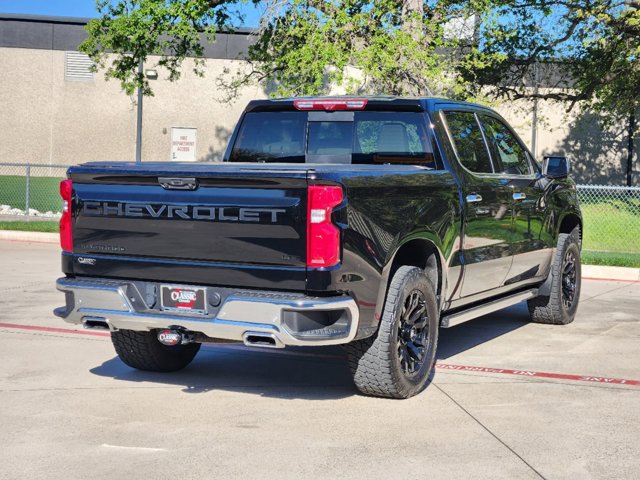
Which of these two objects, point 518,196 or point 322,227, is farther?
point 518,196

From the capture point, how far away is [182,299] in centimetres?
604

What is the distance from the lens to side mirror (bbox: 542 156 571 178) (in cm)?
899

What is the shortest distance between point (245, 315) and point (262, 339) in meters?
0.18

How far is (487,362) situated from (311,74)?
13.0m

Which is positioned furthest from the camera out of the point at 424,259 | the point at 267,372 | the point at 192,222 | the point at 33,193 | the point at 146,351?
the point at 33,193

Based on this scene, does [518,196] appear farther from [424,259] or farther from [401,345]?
[401,345]

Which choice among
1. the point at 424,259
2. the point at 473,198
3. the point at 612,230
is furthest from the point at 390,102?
the point at 612,230

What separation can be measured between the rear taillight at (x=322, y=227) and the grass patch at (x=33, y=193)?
20.7 m

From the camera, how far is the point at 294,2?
2055 centimetres

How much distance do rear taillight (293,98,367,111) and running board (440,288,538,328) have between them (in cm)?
171

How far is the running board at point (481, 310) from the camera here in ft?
23.7

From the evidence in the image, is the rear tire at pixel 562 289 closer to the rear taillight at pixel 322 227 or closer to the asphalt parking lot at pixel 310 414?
the asphalt parking lot at pixel 310 414

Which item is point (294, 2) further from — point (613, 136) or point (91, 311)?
point (613, 136)

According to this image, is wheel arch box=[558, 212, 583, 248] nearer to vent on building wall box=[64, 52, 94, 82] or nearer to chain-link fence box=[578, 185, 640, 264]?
chain-link fence box=[578, 185, 640, 264]
